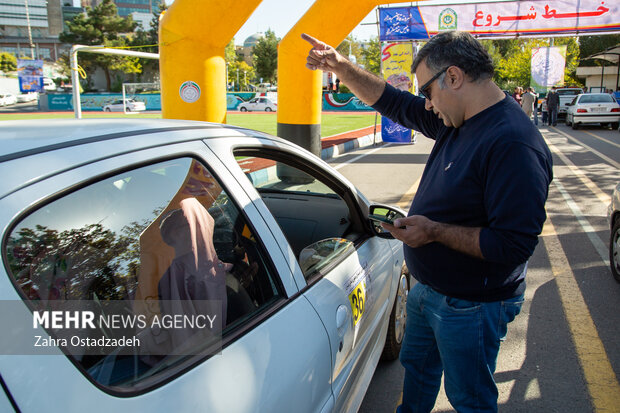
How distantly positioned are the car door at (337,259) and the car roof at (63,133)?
22cm

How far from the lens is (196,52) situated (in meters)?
5.41

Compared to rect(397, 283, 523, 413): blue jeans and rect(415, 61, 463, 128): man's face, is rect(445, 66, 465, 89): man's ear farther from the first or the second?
rect(397, 283, 523, 413): blue jeans

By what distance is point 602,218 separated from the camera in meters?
6.26

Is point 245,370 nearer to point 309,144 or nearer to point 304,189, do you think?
point 304,189

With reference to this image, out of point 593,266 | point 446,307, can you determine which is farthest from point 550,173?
point 593,266

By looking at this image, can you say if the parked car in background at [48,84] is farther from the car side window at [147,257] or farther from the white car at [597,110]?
the car side window at [147,257]

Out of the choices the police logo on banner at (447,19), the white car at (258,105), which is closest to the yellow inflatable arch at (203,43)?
the police logo on banner at (447,19)

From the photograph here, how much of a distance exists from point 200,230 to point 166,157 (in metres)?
0.30

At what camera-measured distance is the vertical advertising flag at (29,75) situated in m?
65.4

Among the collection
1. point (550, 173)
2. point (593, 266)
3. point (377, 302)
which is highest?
point (550, 173)

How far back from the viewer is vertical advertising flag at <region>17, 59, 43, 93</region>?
65.4 m

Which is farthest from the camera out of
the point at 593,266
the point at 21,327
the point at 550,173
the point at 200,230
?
the point at 593,266

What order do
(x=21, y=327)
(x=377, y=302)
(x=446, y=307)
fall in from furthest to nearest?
(x=377, y=302), (x=446, y=307), (x=21, y=327)

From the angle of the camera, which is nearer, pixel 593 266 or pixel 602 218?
pixel 593 266
